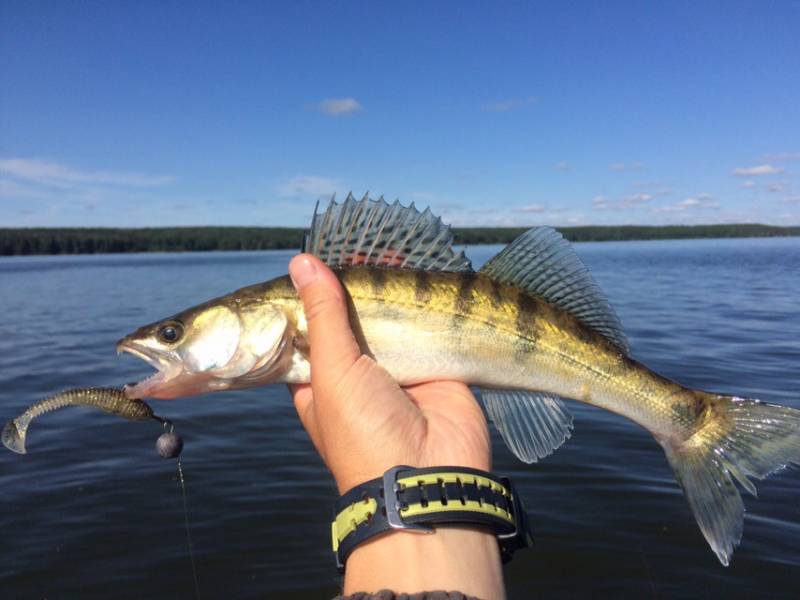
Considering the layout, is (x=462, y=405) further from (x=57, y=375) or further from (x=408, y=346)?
(x=57, y=375)

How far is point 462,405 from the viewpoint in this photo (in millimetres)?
3984

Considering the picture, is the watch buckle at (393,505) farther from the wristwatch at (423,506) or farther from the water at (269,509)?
the water at (269,509)

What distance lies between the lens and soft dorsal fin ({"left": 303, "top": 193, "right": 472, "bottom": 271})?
4.25 meters

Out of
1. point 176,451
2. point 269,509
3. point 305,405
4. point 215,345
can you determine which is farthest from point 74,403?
point 269,509

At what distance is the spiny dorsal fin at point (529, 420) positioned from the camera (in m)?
4.16

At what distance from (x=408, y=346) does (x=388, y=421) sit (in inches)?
35.2

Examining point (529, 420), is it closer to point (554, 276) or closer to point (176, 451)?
point (554, 276)

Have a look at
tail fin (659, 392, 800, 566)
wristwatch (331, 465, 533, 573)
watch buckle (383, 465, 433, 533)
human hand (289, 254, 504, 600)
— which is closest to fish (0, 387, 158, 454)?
human hand (289, 254, 504, 600)

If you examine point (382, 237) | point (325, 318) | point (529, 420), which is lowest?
point (529, 420)

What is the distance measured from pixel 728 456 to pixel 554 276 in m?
1.66

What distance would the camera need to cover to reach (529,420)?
4250 mm

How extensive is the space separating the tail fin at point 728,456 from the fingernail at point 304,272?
2720 mm

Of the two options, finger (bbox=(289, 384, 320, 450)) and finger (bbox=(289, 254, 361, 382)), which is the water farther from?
finger (bbox=(289, 254, 361, 382))

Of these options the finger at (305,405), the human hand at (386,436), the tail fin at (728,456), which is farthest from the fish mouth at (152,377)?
the tail fin at (728,456)
